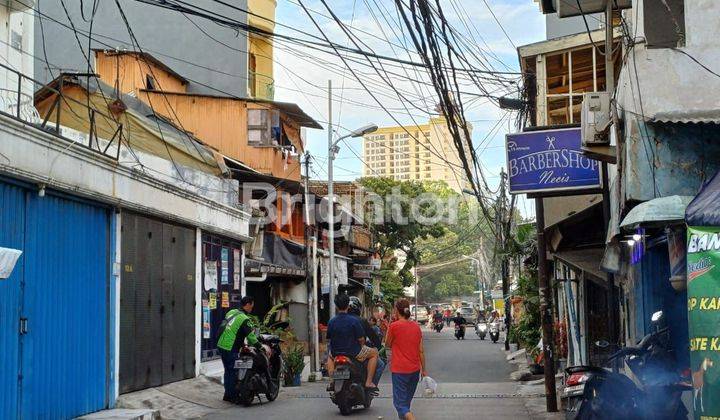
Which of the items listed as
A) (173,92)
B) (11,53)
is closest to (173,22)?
(173,92)

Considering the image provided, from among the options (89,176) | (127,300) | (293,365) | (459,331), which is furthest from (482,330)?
(89,176)

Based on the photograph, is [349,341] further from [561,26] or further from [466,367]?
[561,26]

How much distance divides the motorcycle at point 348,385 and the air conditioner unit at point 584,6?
19.7 ft

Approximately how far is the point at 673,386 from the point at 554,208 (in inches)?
429

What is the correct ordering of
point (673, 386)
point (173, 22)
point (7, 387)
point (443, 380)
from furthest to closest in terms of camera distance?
point (173, 22) → point (443, 380) → point (7, 387) → point (673, 386)

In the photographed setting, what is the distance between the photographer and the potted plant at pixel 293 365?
19.4m

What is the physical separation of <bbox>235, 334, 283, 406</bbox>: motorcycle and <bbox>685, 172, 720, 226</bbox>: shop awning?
801 cm

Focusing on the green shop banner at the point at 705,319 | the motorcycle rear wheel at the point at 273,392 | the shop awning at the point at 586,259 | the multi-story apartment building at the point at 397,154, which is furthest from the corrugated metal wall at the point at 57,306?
the multi-story apartment building at the point at 397,154

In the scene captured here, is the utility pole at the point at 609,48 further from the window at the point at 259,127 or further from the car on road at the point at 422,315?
the car on road at the point at 422,315

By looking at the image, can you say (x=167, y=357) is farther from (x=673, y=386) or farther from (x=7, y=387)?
(x=673, y=386)

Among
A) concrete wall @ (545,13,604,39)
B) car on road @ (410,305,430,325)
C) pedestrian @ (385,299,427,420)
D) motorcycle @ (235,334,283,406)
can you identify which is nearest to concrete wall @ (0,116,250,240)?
motorcycle @ (235,334,283,406)

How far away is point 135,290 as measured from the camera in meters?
13.4

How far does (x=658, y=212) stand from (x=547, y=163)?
4.67 meters

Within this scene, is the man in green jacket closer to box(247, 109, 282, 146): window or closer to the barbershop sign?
the barbershop sign
